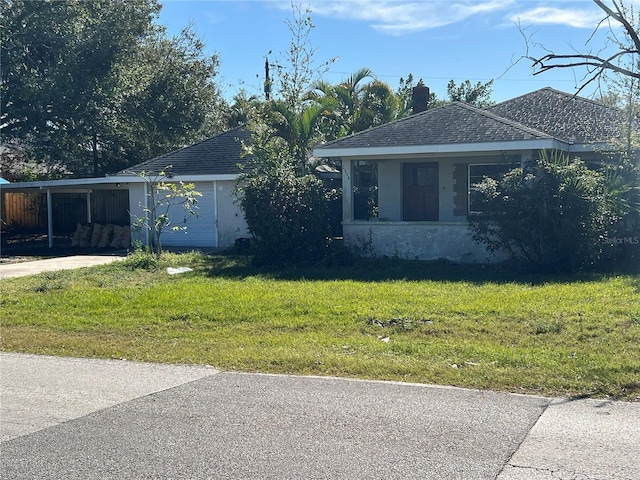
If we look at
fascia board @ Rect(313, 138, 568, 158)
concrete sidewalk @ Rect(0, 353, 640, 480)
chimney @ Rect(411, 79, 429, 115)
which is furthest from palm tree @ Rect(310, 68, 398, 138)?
concrete sidewalk @ Rect(0, 353, 640, 480)

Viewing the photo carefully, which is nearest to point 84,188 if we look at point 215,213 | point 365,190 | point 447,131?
point 215,213

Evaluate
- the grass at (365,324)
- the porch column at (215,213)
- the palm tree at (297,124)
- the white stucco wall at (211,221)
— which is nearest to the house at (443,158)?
the palm tree at (297,124)

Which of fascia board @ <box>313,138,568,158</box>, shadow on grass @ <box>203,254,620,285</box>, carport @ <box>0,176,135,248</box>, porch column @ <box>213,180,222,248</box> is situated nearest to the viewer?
shadow on grass @ <box>203,254,620,285</box>

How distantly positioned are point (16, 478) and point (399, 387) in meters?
3.58

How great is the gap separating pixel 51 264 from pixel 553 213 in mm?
13114

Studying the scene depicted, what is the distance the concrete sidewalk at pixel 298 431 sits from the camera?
188 inches

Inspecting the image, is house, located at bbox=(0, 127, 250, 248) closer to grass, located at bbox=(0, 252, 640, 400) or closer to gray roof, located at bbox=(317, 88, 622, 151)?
gray roof, located at bbox=(317, 88, 622, 151)

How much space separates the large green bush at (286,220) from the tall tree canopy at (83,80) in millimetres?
Result: 10911

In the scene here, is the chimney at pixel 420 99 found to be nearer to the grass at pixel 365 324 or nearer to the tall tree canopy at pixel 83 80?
the grass at pixel 365 324

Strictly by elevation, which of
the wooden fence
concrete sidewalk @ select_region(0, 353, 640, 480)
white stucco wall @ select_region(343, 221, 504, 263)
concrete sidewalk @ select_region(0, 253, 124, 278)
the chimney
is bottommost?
concrete sidewalk @ select_region(0, 353, 640, 480)

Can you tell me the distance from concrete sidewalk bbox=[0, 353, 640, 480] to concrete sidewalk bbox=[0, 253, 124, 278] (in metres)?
10.5

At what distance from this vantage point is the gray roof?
16.7 meters

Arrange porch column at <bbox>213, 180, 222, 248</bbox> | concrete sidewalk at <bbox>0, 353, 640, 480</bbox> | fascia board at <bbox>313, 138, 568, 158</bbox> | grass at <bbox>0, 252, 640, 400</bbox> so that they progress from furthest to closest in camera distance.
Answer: porch column at <bbox>213, 180, 222, 248</bbox>, fascia board at <bbox>313, 138, 568, 158</bbox>, grass at <bbox>0, 252, 640, 400</bbox>, concrete sidewalk at <bbox>0, 353, 640, 480</bbox>

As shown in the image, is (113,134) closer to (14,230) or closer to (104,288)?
(14,230)
